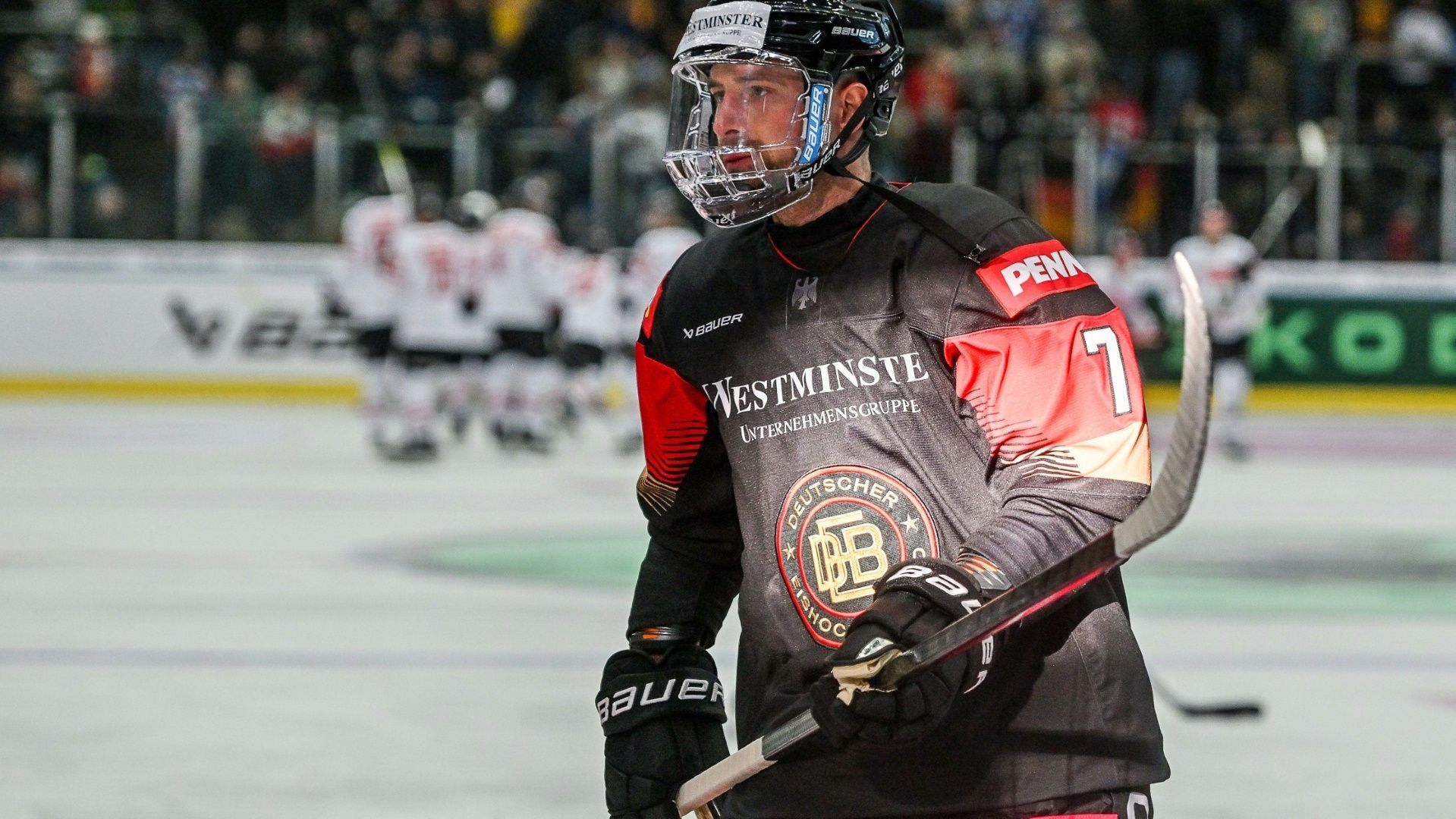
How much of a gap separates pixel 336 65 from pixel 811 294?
15502mm

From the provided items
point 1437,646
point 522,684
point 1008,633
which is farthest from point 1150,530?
point 1437,646

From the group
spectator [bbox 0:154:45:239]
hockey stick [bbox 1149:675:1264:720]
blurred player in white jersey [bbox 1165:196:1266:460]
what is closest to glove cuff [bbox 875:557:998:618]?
hockey stick [bbox 1149:675:1264:720]

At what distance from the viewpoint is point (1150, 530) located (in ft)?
5.60

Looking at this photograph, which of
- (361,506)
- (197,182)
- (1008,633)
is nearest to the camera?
(1008,633)

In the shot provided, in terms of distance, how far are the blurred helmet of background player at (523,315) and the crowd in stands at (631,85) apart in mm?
2310

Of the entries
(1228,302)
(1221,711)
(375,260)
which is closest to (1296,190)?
(1228,302)

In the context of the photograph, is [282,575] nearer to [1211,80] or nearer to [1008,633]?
[1008,633]

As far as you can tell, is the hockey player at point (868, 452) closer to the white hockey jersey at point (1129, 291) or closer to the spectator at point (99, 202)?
the white hockey jersey at point (1129, 291)

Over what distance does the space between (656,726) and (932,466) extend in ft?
1.62

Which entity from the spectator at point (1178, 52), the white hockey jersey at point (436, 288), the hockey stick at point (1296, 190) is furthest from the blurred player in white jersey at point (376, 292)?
the spectator at point (1178, 52)

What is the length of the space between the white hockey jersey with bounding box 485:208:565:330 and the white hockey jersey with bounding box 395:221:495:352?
32cm

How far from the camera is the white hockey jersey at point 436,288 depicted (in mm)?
12836

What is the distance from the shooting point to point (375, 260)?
42.7 ft

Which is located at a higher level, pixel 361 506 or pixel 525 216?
pixel 525 216
